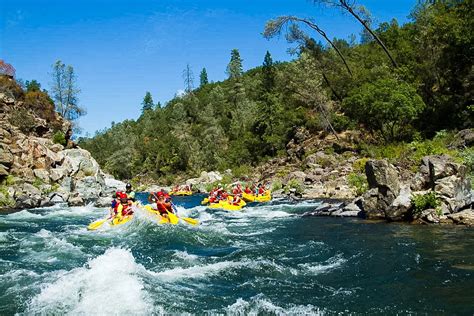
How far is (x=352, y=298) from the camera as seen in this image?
761cm

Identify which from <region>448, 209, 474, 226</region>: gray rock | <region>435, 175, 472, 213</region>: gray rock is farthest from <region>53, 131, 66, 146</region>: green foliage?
<region>448, 209, 474, 226</region>: gray rock

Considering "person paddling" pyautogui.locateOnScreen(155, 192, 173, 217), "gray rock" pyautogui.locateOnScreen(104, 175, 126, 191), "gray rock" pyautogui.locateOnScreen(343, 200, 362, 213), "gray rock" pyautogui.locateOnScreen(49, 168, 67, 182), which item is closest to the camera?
"person paddling" pyautogui.locateOnScreen(155, 192, 173, 217)

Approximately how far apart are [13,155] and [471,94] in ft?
113

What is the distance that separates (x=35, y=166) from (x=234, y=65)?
66.1 meters

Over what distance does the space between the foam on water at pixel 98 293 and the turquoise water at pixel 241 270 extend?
0.07 ft

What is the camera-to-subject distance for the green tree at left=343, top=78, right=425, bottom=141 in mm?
29062

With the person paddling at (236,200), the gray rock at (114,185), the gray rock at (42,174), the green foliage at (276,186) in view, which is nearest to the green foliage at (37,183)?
the gray rock at (42,174)

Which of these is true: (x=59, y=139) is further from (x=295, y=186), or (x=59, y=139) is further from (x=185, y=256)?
(x=185, y=256)

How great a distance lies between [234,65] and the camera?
92250 mm

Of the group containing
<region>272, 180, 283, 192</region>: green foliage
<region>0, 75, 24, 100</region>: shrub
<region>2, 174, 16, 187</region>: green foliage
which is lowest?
<region>272, 180, 283, 192</region>: green foliage

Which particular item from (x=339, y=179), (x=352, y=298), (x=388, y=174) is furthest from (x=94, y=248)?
(x=339, y=179)

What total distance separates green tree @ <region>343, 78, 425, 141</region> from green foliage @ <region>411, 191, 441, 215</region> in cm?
1497

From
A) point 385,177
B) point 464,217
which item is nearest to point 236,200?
point 385,177

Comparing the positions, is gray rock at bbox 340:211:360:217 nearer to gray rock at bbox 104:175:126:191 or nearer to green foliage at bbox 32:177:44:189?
green foliage at bbox 32:177:44:189
